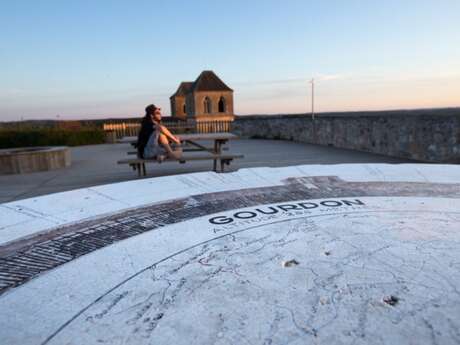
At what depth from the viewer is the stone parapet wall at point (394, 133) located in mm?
7055

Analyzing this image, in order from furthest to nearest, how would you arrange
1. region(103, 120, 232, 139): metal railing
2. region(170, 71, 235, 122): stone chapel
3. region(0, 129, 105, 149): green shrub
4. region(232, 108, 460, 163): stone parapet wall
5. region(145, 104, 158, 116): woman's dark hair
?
region(170, 71, 235, 122): stone chapel, region(103, 120, 232, 139): metal railing, region(0, 129, 105, 149): green shrub, region(232, 108, 460, 163): stone parapet wall, region(145, 104, 158, 116): woman's dark hair

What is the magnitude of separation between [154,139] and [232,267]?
411 centimetres

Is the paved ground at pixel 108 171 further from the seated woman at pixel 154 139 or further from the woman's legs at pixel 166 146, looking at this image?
the woman's legs at pixel 166 146

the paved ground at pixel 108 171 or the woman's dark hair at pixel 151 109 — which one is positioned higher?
the woman's dark hair at pixel 151 109

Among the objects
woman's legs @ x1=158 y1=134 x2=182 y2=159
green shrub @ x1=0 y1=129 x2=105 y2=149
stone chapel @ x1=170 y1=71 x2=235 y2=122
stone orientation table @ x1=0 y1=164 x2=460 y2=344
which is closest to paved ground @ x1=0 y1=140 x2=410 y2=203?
woman's legs @ x1=158 y1=134 x2=182 y2=159

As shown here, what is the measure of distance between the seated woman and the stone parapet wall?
5.12 meters

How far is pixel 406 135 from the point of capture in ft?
26.6

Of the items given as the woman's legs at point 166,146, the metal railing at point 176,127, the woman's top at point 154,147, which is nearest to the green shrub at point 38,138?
the metal railing at point 176,127

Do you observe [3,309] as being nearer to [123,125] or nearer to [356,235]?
[356,235]

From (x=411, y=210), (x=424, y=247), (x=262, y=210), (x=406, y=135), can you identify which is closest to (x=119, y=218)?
(x=262, y=210)

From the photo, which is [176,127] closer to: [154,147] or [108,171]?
[108,171]

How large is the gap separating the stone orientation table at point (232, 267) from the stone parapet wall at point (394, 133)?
3.53 metres

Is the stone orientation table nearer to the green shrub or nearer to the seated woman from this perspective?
the seated woman

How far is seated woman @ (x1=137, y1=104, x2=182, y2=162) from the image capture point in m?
6.02
